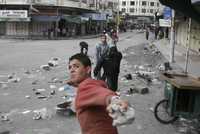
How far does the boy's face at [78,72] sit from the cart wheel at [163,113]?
17.5 feet

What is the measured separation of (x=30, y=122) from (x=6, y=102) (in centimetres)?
243

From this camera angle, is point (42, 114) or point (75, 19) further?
point (75, 19)

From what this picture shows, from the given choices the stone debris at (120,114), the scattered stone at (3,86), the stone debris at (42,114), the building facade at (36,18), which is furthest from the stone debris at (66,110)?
the building facade at (36,18)

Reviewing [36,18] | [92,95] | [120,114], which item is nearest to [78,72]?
[92,95]

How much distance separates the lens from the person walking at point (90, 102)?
2.76 m

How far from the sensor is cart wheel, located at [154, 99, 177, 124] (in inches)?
333

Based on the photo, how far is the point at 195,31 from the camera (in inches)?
1253

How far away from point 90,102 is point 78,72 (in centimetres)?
38

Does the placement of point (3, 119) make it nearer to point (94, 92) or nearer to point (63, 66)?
point (94, 92)

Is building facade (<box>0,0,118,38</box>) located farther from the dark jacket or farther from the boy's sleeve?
the boy's sleeve

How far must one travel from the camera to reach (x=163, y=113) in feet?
29.6

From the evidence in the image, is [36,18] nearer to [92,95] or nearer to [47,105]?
[47,105]

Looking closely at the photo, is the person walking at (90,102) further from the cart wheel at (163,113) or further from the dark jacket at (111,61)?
the dark jacket at (111,61)

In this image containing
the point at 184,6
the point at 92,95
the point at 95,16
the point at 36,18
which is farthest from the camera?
the point at 95,16
